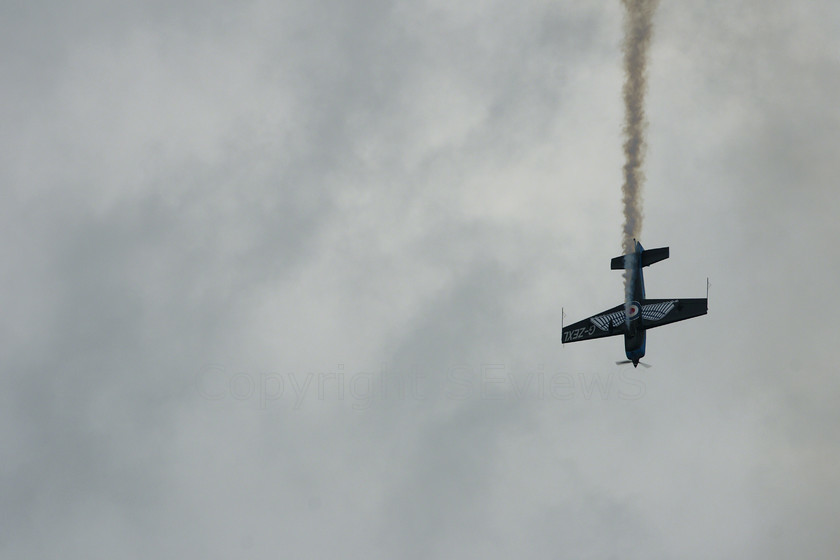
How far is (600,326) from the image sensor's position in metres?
94.4

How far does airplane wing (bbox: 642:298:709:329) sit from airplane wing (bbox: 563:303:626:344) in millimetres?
2224

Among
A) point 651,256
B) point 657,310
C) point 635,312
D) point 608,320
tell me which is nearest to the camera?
point 657,310

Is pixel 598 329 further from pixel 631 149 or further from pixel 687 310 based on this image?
pixel 631 149

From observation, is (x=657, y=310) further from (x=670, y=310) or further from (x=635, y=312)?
(x=635, y=312)

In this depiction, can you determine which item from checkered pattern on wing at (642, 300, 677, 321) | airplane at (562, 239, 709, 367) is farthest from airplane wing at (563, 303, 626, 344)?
checkered pattern on wing at (642, 300, 677, 321)

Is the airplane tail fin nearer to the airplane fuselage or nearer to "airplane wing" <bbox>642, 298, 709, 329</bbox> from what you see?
the airplane fuselage

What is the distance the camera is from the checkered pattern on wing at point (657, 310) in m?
90.8

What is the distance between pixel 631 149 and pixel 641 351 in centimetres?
1596

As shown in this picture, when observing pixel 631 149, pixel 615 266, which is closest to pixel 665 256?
pixel 615 266

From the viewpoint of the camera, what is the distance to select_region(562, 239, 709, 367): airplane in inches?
3556

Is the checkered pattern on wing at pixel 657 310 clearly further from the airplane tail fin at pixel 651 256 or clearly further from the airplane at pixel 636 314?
the airplane tail fin at pixel 651 256

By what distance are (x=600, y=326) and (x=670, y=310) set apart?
20.2 ft

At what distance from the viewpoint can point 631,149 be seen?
8581cm

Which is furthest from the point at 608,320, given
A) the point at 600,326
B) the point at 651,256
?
the point at 651,256
